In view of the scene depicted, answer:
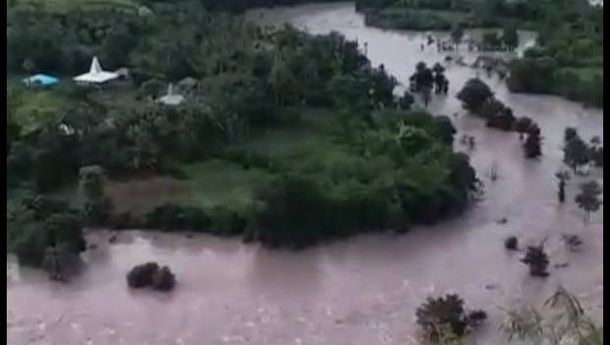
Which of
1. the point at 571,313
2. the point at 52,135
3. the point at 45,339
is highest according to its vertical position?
the point at 571,313

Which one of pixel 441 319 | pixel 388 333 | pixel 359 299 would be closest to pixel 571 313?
pixel 441 319

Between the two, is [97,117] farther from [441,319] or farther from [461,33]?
[461,33]

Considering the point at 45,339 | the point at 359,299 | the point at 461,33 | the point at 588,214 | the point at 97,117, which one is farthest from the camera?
→ the point at 461,33

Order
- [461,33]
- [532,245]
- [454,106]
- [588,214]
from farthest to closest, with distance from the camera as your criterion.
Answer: [461,33]
[454,106]
[588,214]
[532,245]

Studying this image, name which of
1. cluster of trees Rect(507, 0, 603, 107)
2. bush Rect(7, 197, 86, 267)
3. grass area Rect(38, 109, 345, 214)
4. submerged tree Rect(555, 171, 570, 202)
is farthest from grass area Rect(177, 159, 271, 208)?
cluster of trees Rect(507, 0, 603, 107)

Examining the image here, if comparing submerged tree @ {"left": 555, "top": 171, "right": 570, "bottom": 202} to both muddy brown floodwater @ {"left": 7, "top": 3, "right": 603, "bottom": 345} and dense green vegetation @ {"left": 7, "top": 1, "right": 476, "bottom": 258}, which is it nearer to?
muddy brown floodwater @ {"left": 7, "top": 3, "right": 603, "bottom": 345}

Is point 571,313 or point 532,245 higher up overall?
point 571,313
